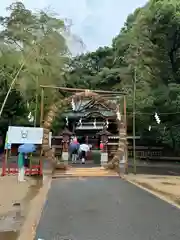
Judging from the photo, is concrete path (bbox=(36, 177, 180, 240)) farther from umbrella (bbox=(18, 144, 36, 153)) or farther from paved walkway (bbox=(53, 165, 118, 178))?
paved walkway (bbox=(53, 165, 118, 178))

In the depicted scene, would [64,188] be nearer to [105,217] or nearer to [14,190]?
[14,190]

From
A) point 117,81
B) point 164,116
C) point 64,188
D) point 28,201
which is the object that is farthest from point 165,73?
point 28,201

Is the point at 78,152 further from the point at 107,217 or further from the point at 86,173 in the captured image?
the point at 107,217

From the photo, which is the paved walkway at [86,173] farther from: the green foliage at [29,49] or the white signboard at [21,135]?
the green foliage at [29,49]

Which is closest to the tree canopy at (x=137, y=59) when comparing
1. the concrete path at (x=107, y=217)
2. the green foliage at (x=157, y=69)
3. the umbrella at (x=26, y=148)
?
the green foliage at (x=157, y=69)

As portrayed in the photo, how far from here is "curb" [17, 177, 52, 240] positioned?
623cm

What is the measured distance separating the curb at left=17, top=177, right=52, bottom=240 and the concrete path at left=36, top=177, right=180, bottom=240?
12cm

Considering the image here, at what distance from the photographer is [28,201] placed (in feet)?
32.2

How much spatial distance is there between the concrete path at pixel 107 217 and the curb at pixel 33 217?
0.12 m

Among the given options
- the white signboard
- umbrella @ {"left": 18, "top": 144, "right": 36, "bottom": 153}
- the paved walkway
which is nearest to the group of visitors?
the paved walkway

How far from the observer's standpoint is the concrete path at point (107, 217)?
6250 mm

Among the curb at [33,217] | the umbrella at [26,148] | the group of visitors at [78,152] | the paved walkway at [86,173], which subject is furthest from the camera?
the group of visitors at [78,152]

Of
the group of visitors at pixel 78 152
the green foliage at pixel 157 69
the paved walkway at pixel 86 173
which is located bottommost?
the paved walkway at pixel 86 173

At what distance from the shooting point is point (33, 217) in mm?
7691
